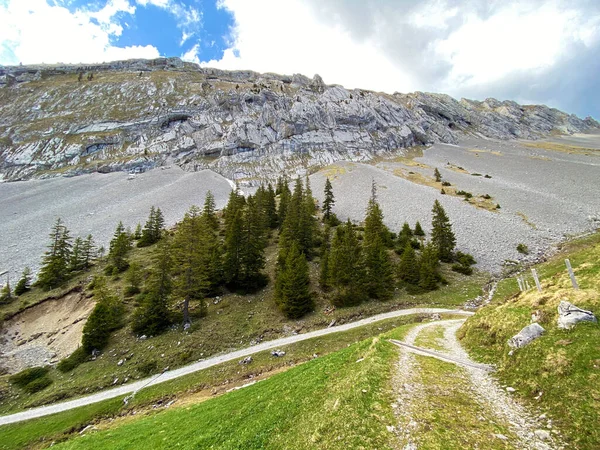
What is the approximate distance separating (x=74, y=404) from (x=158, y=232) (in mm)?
46718

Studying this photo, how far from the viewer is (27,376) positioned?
31.3m

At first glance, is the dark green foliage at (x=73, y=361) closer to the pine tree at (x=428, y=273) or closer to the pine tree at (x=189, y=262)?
the pine tree at (x=189, y=262)

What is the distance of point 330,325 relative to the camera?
1347 inches

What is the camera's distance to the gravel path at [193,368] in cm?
2542

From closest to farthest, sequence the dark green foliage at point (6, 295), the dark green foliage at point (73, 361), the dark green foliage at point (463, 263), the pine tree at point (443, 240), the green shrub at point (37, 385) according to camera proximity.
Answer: the green shrub at point (37, 385)
the dark green foliage at point (73, 361)
the dark green foliage at point (463, 263)
the dark green foliage at point (6, 295)
the pine tree at point (443, 240)

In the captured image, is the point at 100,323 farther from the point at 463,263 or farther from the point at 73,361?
the point at 463,263

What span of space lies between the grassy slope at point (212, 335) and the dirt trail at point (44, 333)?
368cm

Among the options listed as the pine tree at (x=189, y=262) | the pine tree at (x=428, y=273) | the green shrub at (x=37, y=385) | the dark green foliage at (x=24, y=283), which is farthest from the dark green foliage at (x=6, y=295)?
the pine tree at (x=428, y=273)

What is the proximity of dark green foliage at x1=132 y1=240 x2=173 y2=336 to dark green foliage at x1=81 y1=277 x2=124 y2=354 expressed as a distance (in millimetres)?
2965

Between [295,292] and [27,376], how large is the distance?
1263 inches

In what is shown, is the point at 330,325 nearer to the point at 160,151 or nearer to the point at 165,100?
the point at 160,151

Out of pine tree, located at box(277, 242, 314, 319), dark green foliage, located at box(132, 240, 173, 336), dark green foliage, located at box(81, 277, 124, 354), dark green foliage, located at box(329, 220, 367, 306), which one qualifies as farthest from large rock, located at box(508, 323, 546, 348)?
dark green foliage, located at box(81, 277, 124, 354)

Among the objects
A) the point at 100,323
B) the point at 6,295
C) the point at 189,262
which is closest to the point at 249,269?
the point at 189,262

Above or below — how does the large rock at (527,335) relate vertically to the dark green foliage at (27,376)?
above
